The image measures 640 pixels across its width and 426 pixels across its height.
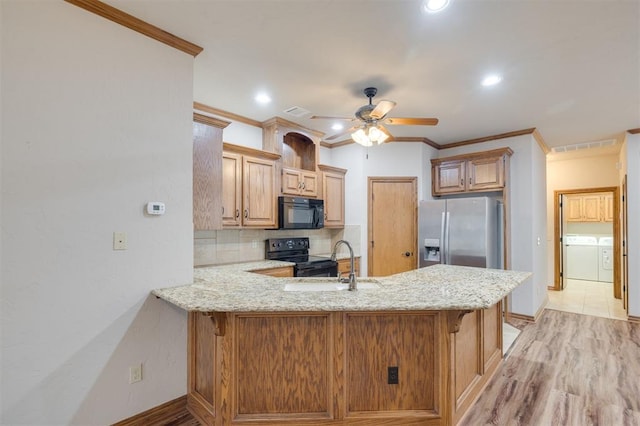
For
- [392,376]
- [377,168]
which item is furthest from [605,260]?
[392,376]

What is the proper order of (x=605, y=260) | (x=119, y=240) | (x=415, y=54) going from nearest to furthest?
(x=119, y=240), (x=415, y=54), (x=605, y=260)

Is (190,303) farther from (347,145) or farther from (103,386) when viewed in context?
(347,145)

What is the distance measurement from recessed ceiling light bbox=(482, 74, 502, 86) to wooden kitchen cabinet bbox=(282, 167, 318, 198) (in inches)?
89.7

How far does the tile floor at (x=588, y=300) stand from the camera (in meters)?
4.70

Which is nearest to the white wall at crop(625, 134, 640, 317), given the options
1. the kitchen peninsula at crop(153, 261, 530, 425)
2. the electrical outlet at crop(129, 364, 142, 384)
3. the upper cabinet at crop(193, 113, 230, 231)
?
the kitchen peninsula at crop(153, 261, 530, 425)

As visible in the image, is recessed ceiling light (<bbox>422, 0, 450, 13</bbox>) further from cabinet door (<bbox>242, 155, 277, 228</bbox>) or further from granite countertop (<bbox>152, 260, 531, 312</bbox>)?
cabinet door (<bbox>242, 155, 277, 228</bbox>)

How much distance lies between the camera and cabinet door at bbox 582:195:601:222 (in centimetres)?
699

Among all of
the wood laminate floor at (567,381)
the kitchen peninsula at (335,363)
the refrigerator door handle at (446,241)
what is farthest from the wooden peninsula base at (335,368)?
the refrigerator door handle at (446,241)

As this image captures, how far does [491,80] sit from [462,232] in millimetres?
2035

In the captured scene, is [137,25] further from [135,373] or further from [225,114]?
[135,373]

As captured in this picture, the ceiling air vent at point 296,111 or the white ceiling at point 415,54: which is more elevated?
the white ceiling at point 415,54

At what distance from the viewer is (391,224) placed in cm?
474

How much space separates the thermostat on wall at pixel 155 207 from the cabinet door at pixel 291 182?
195 cm

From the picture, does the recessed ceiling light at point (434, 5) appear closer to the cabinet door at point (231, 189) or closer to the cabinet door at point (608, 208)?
the cabinet door at point (231, 189)
